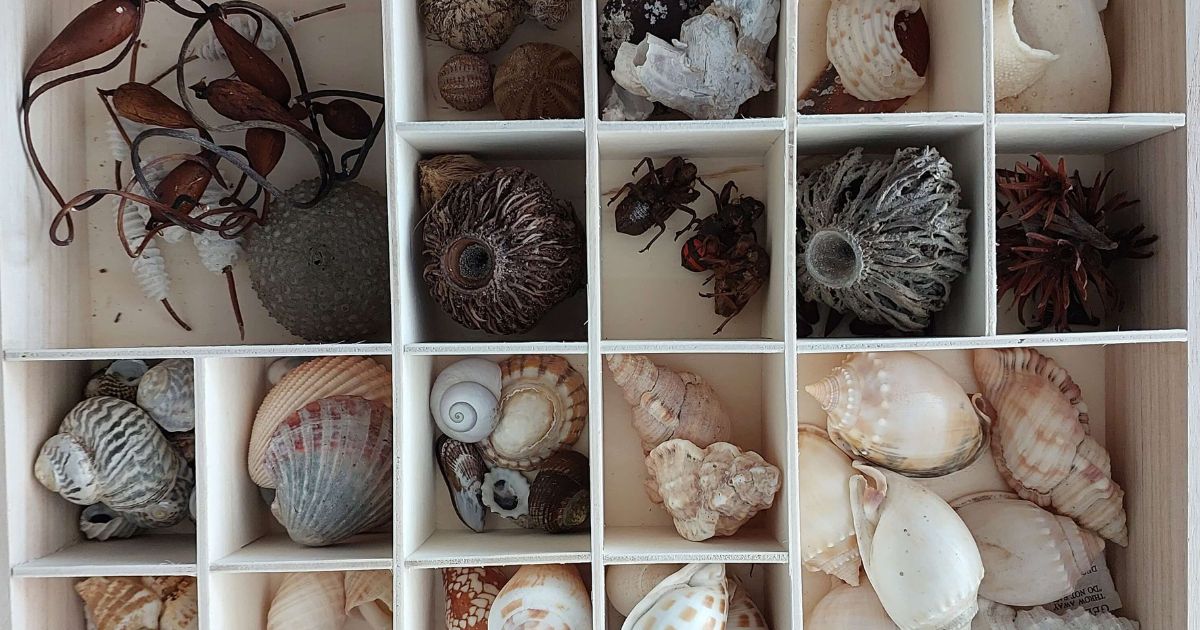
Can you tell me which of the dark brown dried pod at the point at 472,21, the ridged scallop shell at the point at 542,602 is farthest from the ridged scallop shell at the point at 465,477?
the dark brown dried pod at the point at 472,21

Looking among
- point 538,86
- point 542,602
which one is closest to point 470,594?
point 542,602

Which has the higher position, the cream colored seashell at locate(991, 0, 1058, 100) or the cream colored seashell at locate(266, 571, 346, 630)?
the cream colored seashell at locate(991, 0, 1058, 100)

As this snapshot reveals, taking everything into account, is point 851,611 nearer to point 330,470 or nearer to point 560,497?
point 560,497

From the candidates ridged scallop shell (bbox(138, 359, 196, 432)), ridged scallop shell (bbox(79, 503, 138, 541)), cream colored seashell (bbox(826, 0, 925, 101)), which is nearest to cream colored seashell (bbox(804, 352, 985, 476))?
cream colored seashell (bbox(826, 0, 925, 101))

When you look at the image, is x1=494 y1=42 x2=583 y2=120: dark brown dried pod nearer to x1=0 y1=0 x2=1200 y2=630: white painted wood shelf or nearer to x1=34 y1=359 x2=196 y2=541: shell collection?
x1=0 y1=0 x2=1200 y2=630: white painted wood shelf

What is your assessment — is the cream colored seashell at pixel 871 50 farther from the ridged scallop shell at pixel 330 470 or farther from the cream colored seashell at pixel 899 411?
the ridged scallop shell at pixel 330 470
